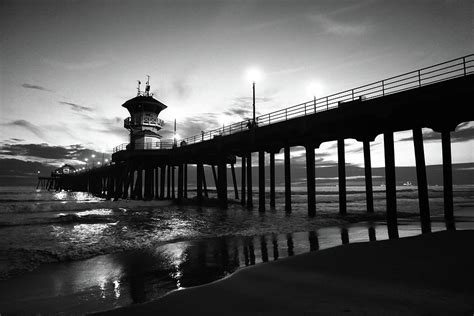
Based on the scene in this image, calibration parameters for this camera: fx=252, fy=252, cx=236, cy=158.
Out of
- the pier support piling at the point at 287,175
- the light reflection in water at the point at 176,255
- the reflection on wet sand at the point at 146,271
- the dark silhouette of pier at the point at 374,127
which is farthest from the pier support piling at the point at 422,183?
the light reflection in water at the point at 176,255

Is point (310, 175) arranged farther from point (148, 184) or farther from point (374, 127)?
point (148, 184)

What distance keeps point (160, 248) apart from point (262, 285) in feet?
18.2

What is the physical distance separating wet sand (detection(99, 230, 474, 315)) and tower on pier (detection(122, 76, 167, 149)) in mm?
36809

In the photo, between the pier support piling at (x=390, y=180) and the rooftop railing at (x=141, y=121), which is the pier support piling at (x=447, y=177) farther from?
the rooftop railing at (x=141, y=121)

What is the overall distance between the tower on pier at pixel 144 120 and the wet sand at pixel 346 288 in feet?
121

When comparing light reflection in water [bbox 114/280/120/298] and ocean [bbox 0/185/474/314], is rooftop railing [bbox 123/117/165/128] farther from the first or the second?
light reflection in water [bbox 114/280/120/298]

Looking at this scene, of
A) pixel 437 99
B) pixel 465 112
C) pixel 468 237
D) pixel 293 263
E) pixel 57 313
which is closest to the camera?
pixel 57 313

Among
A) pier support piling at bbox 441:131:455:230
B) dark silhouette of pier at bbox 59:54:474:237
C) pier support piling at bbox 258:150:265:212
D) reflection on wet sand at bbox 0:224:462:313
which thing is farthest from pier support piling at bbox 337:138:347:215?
reflection on wet sand at bbox 0:224:462:313

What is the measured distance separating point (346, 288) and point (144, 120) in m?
40.7

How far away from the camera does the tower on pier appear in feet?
130

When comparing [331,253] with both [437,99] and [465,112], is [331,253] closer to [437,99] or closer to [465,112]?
[437,99]

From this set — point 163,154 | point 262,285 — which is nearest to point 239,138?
point 163,154

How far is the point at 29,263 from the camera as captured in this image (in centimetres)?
738

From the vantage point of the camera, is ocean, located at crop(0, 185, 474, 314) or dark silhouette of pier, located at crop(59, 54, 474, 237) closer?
ocean, located at crop(0, 185, 474, 314)
